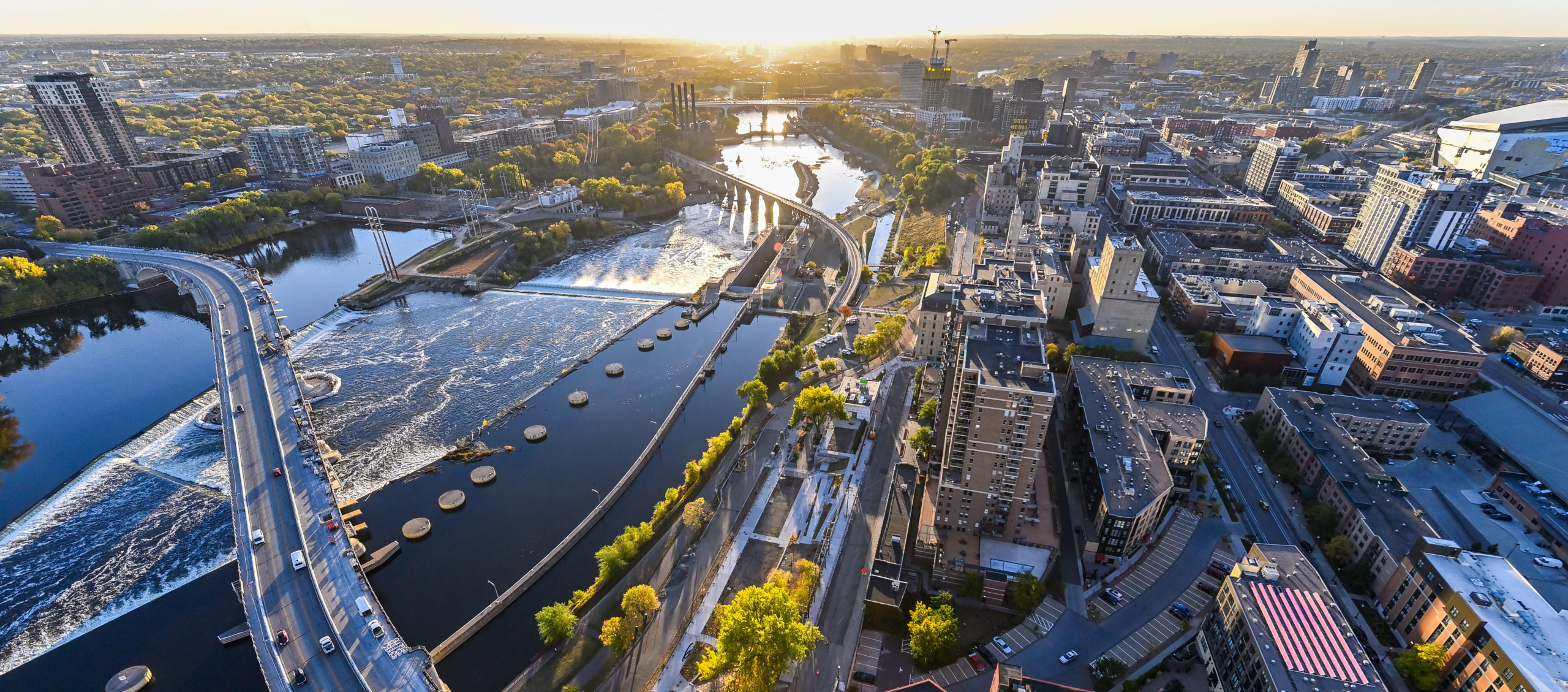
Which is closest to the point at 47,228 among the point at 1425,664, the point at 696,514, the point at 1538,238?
the point at 696,514

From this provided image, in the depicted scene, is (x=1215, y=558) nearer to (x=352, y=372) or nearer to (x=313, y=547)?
(x=313, y=547)

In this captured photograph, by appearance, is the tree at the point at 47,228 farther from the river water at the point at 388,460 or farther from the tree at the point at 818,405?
the tree at the point at 818,405

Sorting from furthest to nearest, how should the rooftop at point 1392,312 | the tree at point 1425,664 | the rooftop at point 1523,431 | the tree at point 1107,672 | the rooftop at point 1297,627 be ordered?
the rooftop at point 1392,312
the rooftop at point 1523,431
the tree at point 1107,672
the tree at point 1425,664
the rooftop at point 1297,627

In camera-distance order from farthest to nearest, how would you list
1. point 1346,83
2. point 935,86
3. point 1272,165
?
point 1346,83, point 935,86, point 1272,165

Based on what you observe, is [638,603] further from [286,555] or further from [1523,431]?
[1523,431]

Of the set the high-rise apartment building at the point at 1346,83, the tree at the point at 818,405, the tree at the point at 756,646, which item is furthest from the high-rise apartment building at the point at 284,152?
the high-rise apartment building at the point at 1346,83

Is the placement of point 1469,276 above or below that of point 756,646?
above

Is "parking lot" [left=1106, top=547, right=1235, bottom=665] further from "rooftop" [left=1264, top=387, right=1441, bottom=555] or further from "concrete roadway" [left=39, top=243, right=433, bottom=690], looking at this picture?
"concrete roadway" [left=39, top=243, right=433, bottom=690]
